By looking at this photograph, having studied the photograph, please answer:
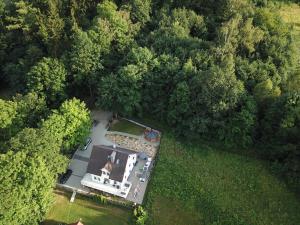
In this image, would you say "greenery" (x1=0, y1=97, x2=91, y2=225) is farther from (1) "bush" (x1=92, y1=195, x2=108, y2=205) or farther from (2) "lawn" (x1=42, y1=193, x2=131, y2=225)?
(1) "bush" (x1=92, y1=195, x2=108, y2=205)

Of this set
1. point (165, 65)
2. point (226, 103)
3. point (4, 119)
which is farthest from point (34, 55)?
point (226, 103)

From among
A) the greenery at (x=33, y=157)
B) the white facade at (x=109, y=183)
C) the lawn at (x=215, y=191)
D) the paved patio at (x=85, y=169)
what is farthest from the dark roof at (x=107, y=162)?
the lawn at (x=215, y=191)

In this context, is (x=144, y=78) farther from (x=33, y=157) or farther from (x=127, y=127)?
(x=33, y=157)

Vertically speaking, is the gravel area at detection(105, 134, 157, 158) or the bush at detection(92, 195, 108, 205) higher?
the gravel area at detection(105, 134, 157, 158)

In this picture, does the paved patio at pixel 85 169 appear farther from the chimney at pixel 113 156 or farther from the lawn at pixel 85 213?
the chimney at pixel 113 156

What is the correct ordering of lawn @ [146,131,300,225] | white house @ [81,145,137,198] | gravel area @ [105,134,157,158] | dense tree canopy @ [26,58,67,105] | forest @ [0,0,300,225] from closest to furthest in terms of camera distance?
1. lawn @ [146,131,300,225]
2. forest @ [0,0,300,225]
3. white house @ [81,145,137,198]
4. gravel area @ [105,134,157,158]
5. dense tree canopy @ [26,58,67,105]

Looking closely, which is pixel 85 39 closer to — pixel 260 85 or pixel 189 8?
pixel 189 8

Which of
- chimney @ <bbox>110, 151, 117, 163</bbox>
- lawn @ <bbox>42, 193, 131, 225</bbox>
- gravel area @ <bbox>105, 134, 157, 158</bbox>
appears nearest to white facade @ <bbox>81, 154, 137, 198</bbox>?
chimney @ <bbox>110, 151, 117, 163</bbox>
